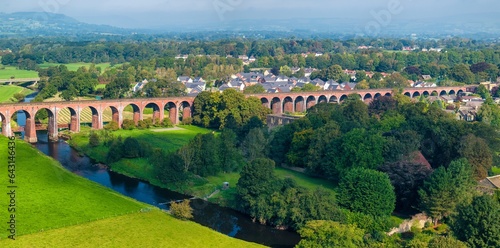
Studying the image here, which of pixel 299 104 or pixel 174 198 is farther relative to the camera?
pixel 299 104

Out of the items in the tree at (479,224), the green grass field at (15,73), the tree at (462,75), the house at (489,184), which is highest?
the tree at (462,75)

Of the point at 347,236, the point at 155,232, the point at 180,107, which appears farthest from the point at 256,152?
the point at 180,107

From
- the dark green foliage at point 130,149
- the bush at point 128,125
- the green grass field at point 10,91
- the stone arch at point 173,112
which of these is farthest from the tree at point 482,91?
the green grass field at point 10,91

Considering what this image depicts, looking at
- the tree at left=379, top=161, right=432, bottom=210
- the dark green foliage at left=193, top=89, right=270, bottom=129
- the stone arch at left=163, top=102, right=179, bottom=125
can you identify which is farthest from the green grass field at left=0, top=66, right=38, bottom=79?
the tree at left=379, top=161, right=432, bottom=210

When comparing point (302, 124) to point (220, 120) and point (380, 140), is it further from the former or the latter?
point (220, 120)

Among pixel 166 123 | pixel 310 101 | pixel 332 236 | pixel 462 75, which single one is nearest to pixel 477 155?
pixel 332 236

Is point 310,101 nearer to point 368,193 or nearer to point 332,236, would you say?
point 368,193

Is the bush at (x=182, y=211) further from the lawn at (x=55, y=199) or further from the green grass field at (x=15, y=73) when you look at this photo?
the green grass field at (x=15, y=73)
